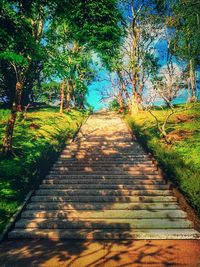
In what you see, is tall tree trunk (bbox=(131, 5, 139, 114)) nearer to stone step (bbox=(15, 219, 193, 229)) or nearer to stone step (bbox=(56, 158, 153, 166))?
stone step (bbox=(56, 158, 153, 166))

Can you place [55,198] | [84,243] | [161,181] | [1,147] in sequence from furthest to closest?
[1,147], [161,181], [55,198], [84,243]

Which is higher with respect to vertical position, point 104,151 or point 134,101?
point 134,101

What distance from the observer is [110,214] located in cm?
988

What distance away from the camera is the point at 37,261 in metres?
7.36

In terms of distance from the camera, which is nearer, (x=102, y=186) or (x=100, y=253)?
(x=100, y=253)

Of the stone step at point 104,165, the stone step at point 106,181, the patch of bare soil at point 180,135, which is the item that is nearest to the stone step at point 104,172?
the stone step at point 104,165

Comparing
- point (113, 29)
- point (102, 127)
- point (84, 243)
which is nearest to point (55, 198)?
point (84, 243)

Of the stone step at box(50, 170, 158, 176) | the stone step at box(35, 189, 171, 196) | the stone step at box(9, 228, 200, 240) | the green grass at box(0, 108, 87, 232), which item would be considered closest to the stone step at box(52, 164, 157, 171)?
the stone step at box(50, 170, 158, 176)

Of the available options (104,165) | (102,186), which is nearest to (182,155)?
(102,186)

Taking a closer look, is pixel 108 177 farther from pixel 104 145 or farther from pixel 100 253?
pixel 104 145

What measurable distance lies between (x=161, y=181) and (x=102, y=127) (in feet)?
51.0

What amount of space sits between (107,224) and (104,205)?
138cm

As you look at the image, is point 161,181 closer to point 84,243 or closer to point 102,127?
point 84,243

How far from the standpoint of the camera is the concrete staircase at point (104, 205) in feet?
29.1
